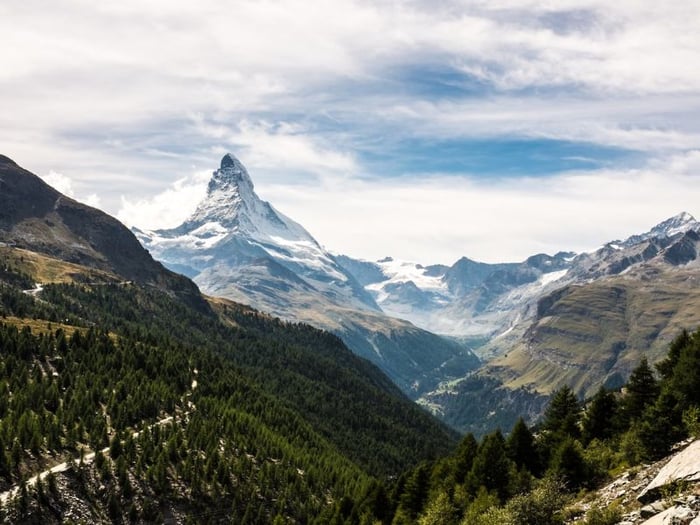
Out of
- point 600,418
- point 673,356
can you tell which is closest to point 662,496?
point 600,418

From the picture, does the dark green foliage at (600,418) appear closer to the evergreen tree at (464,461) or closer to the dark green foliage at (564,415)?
the dark green foliage at (564,415)

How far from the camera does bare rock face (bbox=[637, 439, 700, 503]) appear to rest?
50625mm

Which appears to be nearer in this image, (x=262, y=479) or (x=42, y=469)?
(x=42, y=469)

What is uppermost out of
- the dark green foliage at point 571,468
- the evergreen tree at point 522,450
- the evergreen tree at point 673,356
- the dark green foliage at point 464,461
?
the evergreen tree at point 673,356

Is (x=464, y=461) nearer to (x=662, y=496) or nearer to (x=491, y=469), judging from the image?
(x=491, y=469)

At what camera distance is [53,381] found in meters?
190

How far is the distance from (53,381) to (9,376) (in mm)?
12969

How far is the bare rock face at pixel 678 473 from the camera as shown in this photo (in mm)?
50625

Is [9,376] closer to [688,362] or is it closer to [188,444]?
[188,444]

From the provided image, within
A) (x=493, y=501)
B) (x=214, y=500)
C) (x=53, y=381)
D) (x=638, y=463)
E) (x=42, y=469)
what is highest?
(x=638, y=463)

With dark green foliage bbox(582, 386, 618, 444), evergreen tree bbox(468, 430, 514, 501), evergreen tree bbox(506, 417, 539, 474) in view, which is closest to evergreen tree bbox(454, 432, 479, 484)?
evergreen tree bbox(506, 417, 539, 474)

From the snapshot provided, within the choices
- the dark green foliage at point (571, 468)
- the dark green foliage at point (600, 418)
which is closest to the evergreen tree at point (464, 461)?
the dark green foliage at point (600, 418)

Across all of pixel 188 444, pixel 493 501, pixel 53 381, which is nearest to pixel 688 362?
pixel 493 501

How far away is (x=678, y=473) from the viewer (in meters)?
52.3
